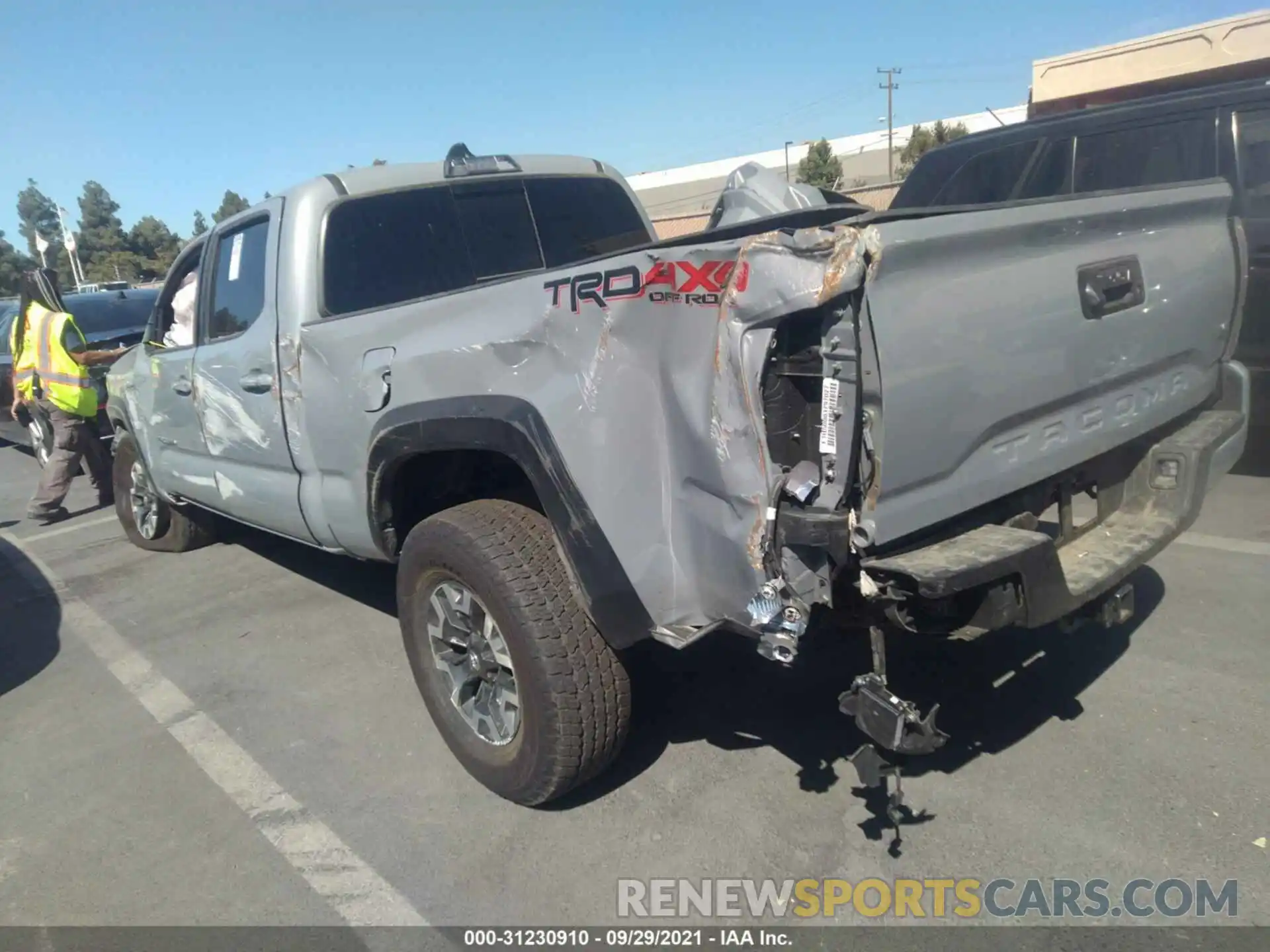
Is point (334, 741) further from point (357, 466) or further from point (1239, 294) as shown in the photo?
point (1239, 294)

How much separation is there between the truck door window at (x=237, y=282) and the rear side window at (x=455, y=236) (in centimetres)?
43

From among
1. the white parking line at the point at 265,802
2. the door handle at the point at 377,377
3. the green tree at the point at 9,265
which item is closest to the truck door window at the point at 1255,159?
the door handle at the point at 377,377

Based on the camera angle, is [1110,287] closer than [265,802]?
Yes

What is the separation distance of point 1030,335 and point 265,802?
2.86 meters

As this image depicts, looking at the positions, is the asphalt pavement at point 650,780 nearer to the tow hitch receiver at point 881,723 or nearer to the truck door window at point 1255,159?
the tow hitch receiver at point 881,723

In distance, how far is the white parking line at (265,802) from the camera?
2.66m

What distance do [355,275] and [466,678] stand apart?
1.73 metres

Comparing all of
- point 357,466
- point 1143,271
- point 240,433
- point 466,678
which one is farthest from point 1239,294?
point 240,433

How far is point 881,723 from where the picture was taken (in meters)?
2.18

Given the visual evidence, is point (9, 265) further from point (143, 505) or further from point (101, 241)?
point (143, 505)

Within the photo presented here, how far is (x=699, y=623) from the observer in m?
2.41

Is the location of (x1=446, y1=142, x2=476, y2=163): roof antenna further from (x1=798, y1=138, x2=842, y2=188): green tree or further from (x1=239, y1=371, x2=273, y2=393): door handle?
(x1=798, y1=138, x2=842, y2=188): green tree

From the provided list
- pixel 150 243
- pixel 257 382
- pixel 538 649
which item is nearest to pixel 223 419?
pixel 257 382

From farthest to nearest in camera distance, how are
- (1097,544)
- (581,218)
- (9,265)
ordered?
(9,265), (581,218), (1097,544)
